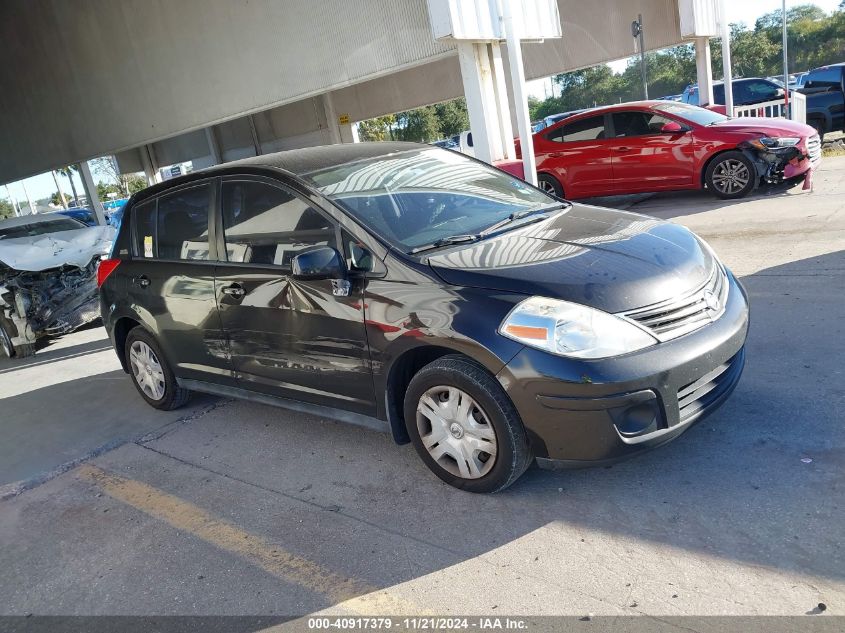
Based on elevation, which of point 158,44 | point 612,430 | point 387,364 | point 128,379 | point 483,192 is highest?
point 158,44

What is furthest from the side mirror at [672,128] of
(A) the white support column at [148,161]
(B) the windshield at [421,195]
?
(A) the white support column at [148,161]

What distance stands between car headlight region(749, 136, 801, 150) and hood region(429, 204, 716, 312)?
283 inches

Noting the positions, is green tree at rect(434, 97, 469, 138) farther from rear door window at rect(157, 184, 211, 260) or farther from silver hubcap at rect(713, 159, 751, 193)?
rear door window at rect(157, 184, 211, 260)

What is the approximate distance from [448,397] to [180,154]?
25.9 meters

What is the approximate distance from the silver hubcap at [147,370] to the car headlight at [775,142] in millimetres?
8617

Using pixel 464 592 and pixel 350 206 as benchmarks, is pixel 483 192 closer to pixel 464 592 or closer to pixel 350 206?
pixel 350 206

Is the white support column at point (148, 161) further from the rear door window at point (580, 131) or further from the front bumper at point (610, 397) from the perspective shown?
the front bumper at point (610, 397)

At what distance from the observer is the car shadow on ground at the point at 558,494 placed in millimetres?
3033

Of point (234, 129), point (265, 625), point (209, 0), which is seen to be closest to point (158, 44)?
point (209, 0)

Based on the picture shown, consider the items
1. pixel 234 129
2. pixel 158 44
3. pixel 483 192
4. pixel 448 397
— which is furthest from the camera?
pixel 234 129

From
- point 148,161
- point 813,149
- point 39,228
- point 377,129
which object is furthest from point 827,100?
point 377,129

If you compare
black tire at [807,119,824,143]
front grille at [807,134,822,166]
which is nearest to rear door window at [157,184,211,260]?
front grille at [807,134,822,166]

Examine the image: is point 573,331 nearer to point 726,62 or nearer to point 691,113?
point 691,113

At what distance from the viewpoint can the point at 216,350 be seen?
4.76 m
